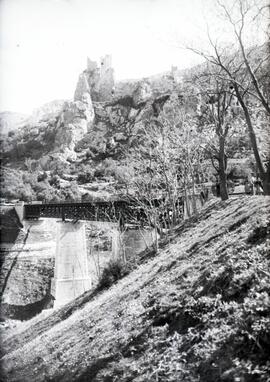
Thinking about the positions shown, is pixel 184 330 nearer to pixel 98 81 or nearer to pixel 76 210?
pixel 76 210

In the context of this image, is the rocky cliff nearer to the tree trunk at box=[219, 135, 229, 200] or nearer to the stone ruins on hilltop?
the stone ruins on hilltop

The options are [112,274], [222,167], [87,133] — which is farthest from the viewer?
[87,133]

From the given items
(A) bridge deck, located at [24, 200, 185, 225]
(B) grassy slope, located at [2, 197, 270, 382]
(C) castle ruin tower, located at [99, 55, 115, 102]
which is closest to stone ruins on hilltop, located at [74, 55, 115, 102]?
(C) castle ruin tower, located at [99, 55, 115, 102]

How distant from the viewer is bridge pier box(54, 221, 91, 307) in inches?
1307

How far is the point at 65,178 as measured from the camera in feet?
333

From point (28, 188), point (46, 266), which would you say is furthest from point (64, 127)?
point (46, 266)

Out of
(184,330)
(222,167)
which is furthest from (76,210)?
(184,330)

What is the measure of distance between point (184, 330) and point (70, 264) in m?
34.2

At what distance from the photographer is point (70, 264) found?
126ft

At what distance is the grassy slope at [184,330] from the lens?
4.61 meters

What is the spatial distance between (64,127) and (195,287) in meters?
131

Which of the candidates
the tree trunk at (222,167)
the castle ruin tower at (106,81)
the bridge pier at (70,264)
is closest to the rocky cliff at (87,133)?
the castle ruin tower at (106,81)

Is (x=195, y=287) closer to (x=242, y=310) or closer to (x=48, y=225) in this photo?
(x=242, y=310)

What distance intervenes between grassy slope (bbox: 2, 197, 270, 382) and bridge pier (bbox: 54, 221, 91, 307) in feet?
74.1
